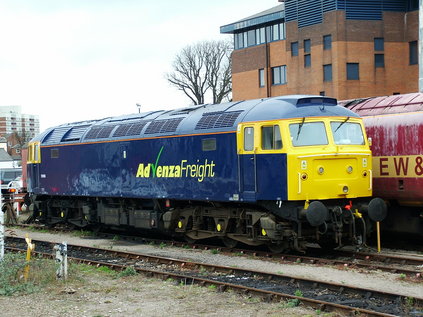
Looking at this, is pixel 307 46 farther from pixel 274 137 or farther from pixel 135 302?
pixel 135 302

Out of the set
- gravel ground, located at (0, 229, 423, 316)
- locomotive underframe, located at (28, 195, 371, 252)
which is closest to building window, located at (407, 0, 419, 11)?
locomotive underframe, located at (28, 195, 371, 252)

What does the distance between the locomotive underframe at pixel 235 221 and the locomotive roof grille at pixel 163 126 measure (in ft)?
6.50

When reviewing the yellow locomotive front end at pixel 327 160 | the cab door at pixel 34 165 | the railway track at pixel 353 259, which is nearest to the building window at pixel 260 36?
the cab door at pixel 34 165

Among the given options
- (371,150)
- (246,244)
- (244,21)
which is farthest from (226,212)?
(244,21)

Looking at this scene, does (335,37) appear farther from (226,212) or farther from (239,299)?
(239,299)

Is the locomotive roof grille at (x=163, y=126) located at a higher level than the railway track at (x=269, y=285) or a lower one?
higher

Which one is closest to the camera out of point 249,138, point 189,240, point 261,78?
point 249,138

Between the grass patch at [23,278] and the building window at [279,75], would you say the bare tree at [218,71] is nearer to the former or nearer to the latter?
the building window at [279,75]

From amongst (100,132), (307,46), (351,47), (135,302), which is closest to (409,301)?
(135,302)

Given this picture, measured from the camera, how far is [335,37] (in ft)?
158

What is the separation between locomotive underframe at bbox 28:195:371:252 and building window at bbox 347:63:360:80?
3198 cm

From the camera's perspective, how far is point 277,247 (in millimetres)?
15469

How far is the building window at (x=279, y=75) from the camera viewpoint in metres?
54.5

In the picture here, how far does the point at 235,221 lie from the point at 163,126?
354 centimetres
